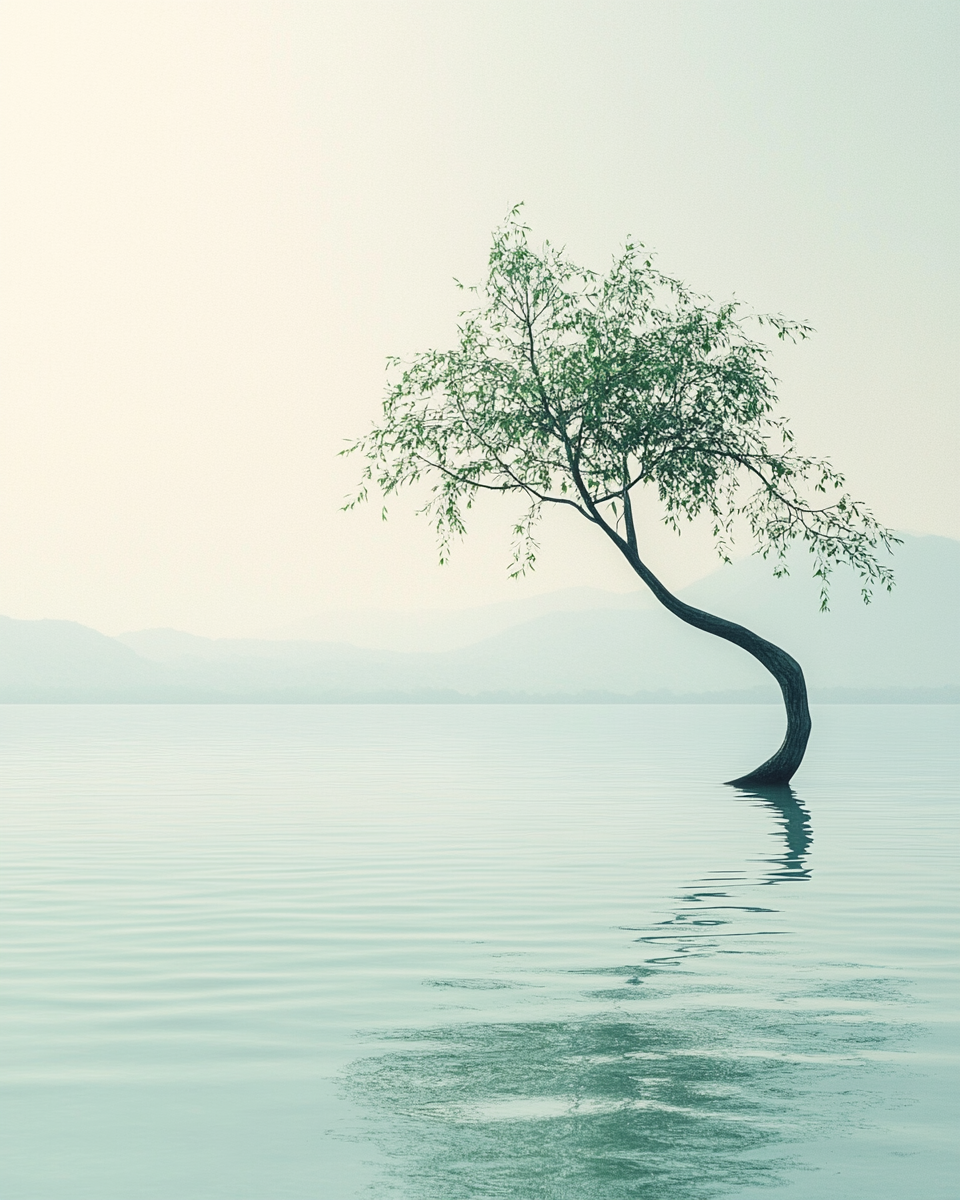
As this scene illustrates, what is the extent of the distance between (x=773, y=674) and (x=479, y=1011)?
33818 millimetres

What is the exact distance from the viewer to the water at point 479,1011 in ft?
29.3

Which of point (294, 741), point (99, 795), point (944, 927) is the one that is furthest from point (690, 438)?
point (294, 741)

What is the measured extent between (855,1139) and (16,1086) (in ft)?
17.9

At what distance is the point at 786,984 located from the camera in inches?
576

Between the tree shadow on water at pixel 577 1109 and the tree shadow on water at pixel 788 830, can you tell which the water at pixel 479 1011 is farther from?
the tree shadow on water at pixel 788 830

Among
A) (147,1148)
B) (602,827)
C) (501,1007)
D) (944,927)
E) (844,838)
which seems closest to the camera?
(147,1148)

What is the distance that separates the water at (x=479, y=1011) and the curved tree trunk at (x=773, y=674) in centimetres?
1262

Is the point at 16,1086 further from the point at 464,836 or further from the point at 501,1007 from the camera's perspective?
the point at 464,836

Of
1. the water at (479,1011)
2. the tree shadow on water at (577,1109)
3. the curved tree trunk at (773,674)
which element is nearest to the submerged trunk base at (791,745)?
the curved tree trunk at (773,674)

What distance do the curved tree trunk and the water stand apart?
41.4 feet

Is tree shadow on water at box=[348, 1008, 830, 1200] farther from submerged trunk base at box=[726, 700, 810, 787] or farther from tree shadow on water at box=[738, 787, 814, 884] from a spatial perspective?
submerged trunk base at box=[726, 700, 810, 787]

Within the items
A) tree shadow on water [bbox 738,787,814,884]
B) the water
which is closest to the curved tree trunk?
tree shadow on water [bbox 738,787,814,884]

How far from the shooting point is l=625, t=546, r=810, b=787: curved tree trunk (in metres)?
45.9

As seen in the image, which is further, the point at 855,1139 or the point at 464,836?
the point at 464,836
